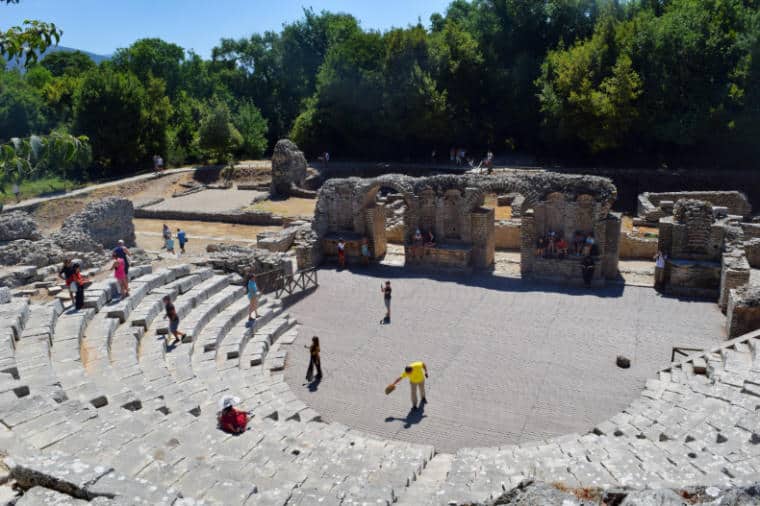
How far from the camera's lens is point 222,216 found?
101 ft

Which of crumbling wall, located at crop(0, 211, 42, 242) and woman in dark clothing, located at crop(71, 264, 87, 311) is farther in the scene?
crumbling wall, located at crop(0, 211, 42, 242)

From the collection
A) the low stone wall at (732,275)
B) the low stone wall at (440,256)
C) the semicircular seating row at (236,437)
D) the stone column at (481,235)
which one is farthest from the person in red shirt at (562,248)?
the semicircular seating row at (236,437)

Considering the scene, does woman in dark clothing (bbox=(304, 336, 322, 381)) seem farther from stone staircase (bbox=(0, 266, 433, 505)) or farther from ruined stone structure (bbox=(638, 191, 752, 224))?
ruined stone structure (bbox=(638, 191, 752, 224))

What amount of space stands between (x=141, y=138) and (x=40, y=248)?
2502cm

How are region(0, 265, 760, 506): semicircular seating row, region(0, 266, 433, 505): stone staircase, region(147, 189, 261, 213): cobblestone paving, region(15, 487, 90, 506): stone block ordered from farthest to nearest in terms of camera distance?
region(147, 189, 261, 213): cobblestone paving
region(0, 265, 760, 506): semicircular seating row
region(0, 266, 433, 505): stone staircase
region(15, 487, 90, 506): stone block

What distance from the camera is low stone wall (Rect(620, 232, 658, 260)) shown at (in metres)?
21.2

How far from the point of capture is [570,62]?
1309 inches

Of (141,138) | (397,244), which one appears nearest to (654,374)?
(397,244)

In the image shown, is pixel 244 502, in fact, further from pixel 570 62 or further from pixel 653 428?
pixel 570 62

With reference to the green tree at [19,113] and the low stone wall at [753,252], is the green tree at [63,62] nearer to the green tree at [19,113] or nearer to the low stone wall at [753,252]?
the green tree at [19,113]

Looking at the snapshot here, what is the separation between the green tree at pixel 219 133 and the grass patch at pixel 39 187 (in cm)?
836

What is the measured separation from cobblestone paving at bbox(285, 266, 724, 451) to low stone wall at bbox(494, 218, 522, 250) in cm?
346

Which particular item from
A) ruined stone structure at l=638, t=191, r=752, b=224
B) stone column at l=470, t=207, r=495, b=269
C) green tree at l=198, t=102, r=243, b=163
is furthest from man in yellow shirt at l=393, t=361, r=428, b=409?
green tree at l=198, t=102, r=243, b=163

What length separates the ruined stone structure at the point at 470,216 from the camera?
63.4 feet
